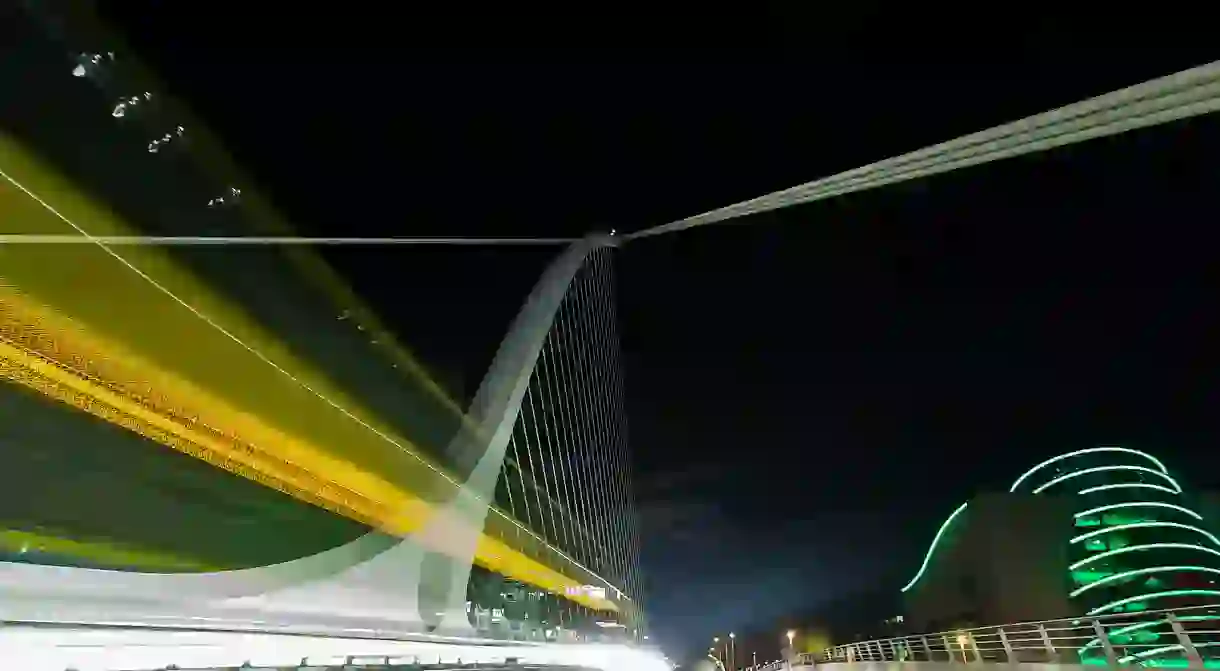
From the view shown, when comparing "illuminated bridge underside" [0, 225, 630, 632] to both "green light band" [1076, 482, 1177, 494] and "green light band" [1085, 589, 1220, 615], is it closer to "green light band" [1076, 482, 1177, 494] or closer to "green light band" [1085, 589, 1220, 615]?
"green light band" [1085, 589, 1220, 615]

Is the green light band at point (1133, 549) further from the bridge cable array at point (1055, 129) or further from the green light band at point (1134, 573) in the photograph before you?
the bridge cable array at point (1055, 129)

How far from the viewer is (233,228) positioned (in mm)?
6117

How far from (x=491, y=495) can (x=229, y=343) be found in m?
4.57

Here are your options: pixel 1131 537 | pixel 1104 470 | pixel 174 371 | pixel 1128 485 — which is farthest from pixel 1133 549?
pixel 174 371

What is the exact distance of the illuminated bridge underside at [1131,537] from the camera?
5225 cm

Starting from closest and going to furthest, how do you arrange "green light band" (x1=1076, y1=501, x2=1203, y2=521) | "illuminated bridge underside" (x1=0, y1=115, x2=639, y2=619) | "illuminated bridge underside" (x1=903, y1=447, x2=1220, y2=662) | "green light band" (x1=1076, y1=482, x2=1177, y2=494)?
"illuminated bridge underside" (x1=0, y1=115, x2=639, y2=619) < "illuminated bridge underside" (x1=903, y1=447, x2=1220, y2=662) < "green light band" (x1=1076, y1=501, x2=1203, y2=521) < "green light band" (x1=1076, y1=482, x2=1177, y2=494)

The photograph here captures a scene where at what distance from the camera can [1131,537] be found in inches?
2194

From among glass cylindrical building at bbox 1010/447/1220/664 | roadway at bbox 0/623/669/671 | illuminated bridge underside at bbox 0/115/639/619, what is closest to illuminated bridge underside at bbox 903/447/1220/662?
glass cylindrical building at bbox 1010/447/1220/664

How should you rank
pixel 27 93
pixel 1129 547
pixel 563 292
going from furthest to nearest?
pixel 1129 547
pixel 563 292
pixel 27 93

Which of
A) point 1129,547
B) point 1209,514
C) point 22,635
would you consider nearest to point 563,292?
point 22,635

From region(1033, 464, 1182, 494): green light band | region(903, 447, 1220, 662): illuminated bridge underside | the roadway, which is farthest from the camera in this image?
region(1033, 464, 1182, 494): green light band

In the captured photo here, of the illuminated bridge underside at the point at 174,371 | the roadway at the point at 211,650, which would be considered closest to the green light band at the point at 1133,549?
the roadway at the point at 211,650

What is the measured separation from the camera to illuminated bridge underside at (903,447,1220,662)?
52250 millimetres

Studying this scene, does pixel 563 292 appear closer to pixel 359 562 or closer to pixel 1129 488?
pixel 359 562
